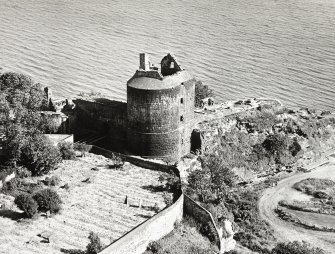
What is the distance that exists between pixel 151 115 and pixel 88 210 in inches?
533

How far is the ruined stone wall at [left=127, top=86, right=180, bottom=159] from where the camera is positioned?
1982 inches

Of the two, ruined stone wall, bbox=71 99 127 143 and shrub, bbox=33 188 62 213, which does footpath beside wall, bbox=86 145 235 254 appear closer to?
shrub, bbox=33 188 62 213

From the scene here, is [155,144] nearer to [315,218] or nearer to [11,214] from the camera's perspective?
[11,214]

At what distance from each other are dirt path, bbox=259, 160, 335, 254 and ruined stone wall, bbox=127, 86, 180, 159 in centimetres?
1119

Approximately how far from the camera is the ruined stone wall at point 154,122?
165ft

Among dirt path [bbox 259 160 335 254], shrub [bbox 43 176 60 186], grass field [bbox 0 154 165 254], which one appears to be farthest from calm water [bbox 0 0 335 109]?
shrub [bbox 43 176 60 186]

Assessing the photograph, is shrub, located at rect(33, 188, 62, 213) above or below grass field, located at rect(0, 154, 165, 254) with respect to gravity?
above

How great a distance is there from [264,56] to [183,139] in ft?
152

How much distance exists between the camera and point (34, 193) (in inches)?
1665

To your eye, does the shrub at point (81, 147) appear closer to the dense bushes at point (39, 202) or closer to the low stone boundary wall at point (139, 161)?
the low stone boundary wall at point (139, 161)

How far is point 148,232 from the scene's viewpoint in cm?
3794

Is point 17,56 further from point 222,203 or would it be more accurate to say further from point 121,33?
point 222,203

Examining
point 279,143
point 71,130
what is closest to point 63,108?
point 71,130

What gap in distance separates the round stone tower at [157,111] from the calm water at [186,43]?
83.3ft
